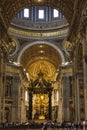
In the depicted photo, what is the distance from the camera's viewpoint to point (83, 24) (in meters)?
21.2

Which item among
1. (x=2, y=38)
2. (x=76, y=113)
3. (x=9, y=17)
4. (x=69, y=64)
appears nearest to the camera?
(x=76, y=113)

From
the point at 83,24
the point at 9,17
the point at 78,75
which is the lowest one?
the point at 78,75

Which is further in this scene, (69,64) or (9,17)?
(69,64)

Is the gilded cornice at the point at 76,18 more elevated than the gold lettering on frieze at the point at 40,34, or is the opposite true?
the gold lettering on frieze at the point at 40,34

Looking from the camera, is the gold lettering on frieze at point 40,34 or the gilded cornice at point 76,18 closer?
the gilded cornice at point 76,18

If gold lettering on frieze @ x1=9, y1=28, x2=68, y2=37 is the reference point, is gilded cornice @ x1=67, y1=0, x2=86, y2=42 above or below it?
below

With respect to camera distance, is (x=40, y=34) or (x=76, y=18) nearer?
(x=76, y=18)

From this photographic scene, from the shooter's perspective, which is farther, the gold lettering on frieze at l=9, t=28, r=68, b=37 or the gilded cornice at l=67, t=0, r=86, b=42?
the gold lettering on frieze at l=9, t=28, r=68, b=37

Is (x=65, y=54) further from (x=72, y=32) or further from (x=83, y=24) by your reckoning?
(x=83, y=24)

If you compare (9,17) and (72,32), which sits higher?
(9,17)

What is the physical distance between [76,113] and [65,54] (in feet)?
73.3

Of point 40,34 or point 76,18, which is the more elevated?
point 40,34

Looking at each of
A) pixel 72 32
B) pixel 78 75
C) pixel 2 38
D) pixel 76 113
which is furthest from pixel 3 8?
pixel 76 113

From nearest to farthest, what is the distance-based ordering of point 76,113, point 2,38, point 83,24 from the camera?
point 83,24 < point 76,113 < point 2,38
